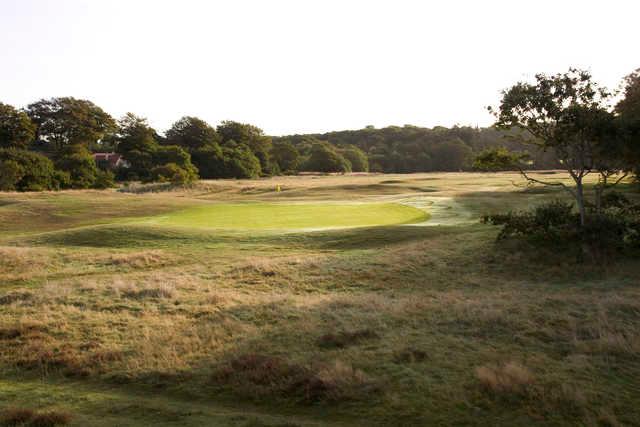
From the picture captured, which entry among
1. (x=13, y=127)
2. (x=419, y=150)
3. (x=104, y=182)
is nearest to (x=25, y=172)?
(x=104, y=182)

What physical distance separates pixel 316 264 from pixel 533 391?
11.9 m

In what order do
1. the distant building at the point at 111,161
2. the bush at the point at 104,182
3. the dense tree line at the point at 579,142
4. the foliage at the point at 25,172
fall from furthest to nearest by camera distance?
1. the distant building at the point at 111,161
2. the bush at the point at 104,182
3. the foliage at the point at 25,172
4. the dense tree line at the point at 579,142

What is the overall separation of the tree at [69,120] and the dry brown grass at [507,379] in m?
96.4

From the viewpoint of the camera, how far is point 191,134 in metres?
102

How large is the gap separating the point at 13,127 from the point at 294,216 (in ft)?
226

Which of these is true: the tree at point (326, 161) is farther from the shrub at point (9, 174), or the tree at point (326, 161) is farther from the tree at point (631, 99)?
the tree at point (631, 99)

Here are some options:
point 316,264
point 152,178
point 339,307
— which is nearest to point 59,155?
point 152,178

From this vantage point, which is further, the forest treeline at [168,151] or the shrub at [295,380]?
the forest treeline at [168,151]

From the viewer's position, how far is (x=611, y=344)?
9.05 m

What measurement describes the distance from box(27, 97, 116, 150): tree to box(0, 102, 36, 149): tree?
846cm

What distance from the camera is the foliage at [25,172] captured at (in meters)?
61.2

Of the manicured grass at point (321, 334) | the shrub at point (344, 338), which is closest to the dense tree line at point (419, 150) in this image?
the manicured grass at point (321, 334)

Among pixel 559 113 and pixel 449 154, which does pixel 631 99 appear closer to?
pixel 559 113

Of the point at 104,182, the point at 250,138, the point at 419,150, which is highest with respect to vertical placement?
the point at 250,138
